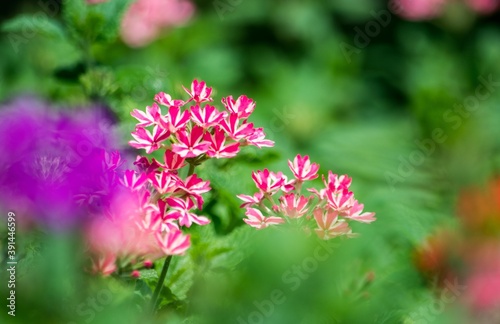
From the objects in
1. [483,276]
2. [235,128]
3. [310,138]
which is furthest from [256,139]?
[310,138]

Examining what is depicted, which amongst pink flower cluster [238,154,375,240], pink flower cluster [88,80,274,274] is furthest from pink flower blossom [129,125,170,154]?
pink flower cluster [238,154,375,240]

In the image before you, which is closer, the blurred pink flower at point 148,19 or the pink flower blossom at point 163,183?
the pink flower blossom at point 163,183

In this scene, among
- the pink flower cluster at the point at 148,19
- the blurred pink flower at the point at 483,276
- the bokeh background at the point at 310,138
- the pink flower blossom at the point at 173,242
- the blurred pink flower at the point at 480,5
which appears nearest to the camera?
the bokeh background at the point at 310,138

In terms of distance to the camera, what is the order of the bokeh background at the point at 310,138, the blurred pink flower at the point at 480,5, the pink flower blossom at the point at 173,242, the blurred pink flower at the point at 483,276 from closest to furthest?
the bokeh background at the point at 310,138 → the pink flower blossom at the point at 173,242 → the blurred pink flower at the point at 483,276 → the blurred pink flower at the point at 480,5

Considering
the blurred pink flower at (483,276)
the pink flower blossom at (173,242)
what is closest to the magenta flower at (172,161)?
the pink flower blossom at (173,242)

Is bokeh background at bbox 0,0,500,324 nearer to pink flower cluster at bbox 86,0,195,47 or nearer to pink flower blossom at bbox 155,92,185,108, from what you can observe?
pink flower cluster at bbox 86,0,195,47

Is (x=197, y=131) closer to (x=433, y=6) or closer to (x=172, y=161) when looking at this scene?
(x=172, y=161)

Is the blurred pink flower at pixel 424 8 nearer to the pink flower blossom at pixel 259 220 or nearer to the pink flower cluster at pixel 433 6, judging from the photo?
the pink flower cluster at pixel 433 6

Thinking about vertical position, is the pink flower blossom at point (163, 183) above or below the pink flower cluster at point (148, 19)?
above
